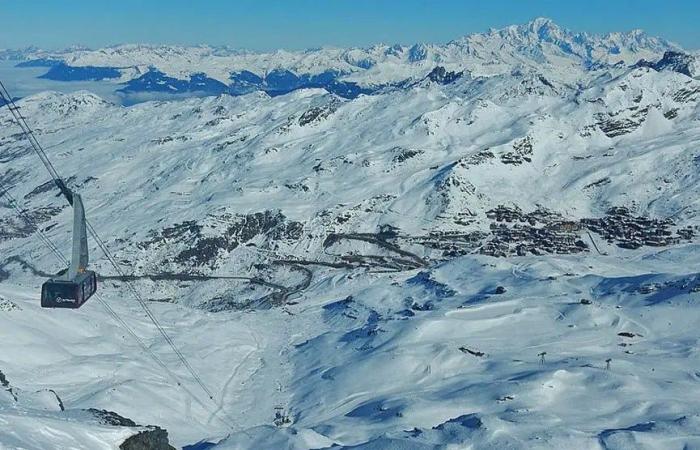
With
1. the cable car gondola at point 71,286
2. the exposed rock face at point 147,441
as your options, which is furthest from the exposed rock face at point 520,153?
the exposed rock face at point 147,441

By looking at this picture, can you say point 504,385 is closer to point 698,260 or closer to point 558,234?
point 698,260

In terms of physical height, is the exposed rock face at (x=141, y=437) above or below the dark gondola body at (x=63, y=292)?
below

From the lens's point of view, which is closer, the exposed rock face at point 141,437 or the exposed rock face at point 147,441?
the exposed rock face at point 147,441

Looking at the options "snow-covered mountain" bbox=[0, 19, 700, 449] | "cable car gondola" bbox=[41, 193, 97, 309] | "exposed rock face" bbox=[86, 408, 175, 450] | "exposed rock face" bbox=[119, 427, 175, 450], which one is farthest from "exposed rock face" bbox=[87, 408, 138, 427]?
"cable car gondola" bbox=[41, 193, 97, 309]

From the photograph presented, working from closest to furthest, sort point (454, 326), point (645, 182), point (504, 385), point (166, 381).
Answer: point (504, 385) < point (166, 381) < point (454, 326) < point (645, 182)

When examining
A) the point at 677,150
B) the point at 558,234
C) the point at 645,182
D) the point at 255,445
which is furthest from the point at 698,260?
the point at 255,445

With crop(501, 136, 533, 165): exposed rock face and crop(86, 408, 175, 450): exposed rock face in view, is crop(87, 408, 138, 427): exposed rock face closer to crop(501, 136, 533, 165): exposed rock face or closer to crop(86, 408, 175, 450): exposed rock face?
crop(86, 408, 175, 450): exposed rock face

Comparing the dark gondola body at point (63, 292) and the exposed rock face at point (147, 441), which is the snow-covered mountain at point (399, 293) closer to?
the exposed rock face at point (147, 441)

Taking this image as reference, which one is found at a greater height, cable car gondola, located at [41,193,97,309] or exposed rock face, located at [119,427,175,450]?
cable car gondola, located at [41,193,97,309]
